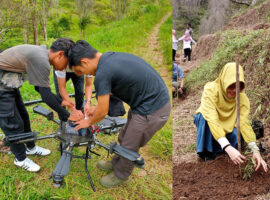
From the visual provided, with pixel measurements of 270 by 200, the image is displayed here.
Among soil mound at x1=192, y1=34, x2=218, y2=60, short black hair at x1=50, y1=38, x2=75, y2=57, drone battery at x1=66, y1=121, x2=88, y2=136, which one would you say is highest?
short black hair at x1=50, y1=38, x2=75, y2=57

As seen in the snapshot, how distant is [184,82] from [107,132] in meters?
1.15

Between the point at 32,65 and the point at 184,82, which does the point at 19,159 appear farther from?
the point at 184,82

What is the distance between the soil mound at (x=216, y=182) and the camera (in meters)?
1.32

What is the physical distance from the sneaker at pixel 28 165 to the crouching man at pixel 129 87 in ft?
2.17

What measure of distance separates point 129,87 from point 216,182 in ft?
2.49

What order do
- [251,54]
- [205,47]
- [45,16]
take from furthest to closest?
[45,16]
[205,47]
[251,54]

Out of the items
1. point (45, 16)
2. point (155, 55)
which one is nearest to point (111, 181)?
point (155, 55)

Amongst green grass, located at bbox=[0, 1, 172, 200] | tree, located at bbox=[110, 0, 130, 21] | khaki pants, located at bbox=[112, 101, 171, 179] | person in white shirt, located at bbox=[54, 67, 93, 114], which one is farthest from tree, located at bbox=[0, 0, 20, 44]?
tree, located at bbox=[110, 0, 130, 21]

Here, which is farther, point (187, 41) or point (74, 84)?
point (187, 41)

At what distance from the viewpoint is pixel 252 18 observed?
2.17 meters

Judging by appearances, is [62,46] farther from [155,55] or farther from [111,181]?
[155,55]

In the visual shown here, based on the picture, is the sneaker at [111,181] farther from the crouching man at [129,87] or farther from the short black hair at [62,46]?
the short black hair at [62,46]

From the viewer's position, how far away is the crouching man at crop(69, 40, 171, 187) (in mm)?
1360

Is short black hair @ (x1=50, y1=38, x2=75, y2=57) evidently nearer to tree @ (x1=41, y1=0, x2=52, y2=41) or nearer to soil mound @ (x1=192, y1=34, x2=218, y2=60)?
soil mound @ (x1=192, y1=34, x2=218, y2=60)
